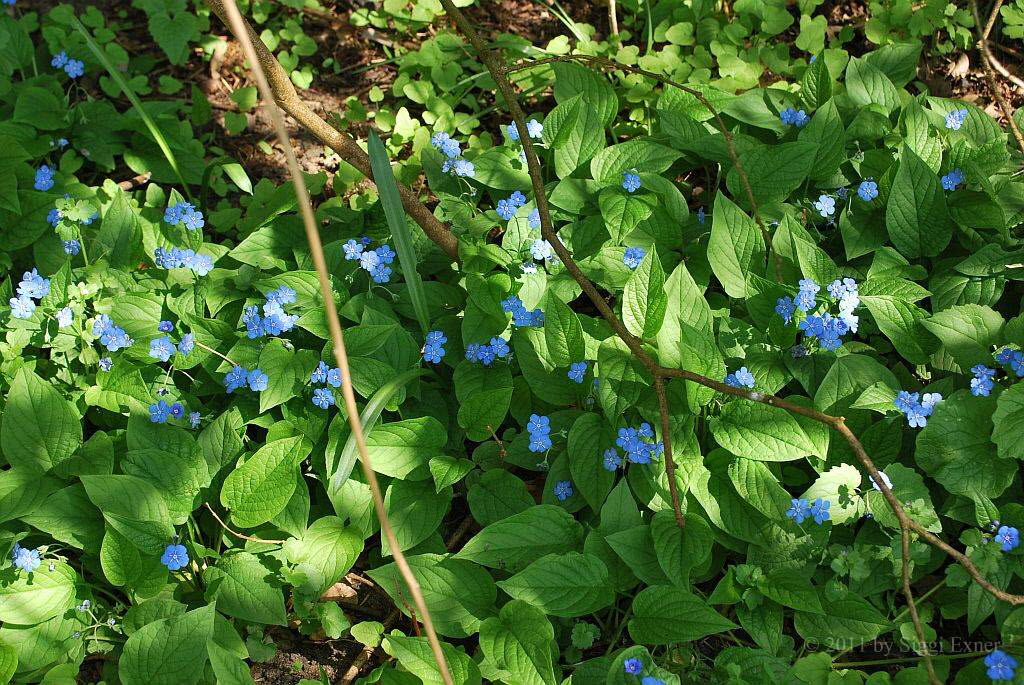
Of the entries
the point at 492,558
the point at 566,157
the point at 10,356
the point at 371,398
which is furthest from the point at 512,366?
the point at 10,356

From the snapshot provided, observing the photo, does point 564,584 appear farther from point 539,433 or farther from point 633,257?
point 633,257

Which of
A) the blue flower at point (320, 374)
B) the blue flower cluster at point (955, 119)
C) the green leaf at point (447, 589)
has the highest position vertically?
the blue flower at point (320, 374)

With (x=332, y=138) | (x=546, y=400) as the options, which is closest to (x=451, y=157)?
(x=332, y=138)

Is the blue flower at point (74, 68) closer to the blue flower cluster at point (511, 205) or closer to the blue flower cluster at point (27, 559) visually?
the blue flower cluster at point (511, 205)

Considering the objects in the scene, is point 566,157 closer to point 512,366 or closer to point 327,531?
point 512,366

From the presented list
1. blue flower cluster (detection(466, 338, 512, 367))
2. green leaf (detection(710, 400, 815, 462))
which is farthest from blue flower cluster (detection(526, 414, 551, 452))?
green leaf (detection(710, 400, 815, 462))

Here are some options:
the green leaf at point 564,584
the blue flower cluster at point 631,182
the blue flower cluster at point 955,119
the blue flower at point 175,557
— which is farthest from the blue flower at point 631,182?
the blue flower at point 175,557
